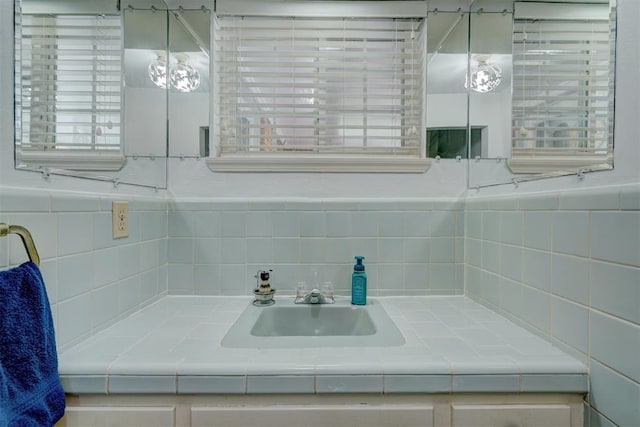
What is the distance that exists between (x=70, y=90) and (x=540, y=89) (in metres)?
1.37

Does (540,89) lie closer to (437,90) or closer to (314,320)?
(437,90)

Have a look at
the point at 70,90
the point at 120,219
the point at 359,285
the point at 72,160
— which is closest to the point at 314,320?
the point at 359,285

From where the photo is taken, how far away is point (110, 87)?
1.01m

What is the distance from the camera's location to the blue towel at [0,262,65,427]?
56 cm

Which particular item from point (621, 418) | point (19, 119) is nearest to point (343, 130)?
point (19, 119)

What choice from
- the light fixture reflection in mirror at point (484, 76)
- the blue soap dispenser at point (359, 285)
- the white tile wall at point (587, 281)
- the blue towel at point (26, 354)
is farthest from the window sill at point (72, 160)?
the light fixture reflection in mirror at point (484, 76)

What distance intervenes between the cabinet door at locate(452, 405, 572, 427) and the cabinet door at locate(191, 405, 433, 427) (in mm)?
102

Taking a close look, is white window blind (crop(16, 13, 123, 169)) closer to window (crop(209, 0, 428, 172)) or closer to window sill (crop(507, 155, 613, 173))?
window (crop(209, 0, 428, 172))

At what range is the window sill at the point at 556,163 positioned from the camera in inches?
28.0

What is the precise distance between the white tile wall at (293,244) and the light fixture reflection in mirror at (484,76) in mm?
547

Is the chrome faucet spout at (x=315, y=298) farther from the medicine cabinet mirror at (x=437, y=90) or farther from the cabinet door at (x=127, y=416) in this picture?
the medicine cabinet mirror at (x=437, y=90)

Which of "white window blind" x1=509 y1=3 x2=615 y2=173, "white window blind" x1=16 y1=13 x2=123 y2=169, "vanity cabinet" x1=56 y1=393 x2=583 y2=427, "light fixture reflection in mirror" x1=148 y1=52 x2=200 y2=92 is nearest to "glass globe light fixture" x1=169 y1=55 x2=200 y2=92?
"light fixture reflection in mirror" x1=148 y1=52 x2=200 y2=92

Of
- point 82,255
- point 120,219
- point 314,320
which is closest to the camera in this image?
point 82,255

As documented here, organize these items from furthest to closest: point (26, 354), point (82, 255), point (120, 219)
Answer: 1. point (120, 219)
2. point (82, 255)
3. point (26, 354)
